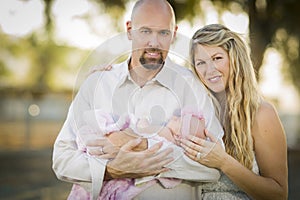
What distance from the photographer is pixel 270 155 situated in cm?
198

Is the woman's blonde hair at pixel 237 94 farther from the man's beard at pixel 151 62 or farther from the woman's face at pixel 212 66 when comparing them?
the man's beard at pixel 151 62

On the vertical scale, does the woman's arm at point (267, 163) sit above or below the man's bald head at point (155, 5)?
below

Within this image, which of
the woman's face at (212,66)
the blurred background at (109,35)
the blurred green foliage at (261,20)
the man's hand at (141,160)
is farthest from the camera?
the blurred green foliage at (261,20)

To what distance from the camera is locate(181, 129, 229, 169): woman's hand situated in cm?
177

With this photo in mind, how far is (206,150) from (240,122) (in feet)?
0.74

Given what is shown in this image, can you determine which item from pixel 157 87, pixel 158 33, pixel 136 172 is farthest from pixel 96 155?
pixel 158 33

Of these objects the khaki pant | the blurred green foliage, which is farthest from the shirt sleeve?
the blurred green foliage

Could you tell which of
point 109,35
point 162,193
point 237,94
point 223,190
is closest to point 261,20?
point 109,35

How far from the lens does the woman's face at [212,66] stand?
190 centimetres

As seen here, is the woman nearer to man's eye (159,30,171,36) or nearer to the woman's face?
the woman's face

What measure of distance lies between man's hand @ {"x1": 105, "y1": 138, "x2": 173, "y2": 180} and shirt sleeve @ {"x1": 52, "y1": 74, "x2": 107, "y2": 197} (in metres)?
0.07

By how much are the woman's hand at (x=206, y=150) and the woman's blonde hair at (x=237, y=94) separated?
0.11 meters

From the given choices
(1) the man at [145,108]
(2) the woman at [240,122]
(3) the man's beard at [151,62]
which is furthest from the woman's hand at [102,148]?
(2) the woman at [240,122]

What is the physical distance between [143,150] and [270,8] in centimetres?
537
